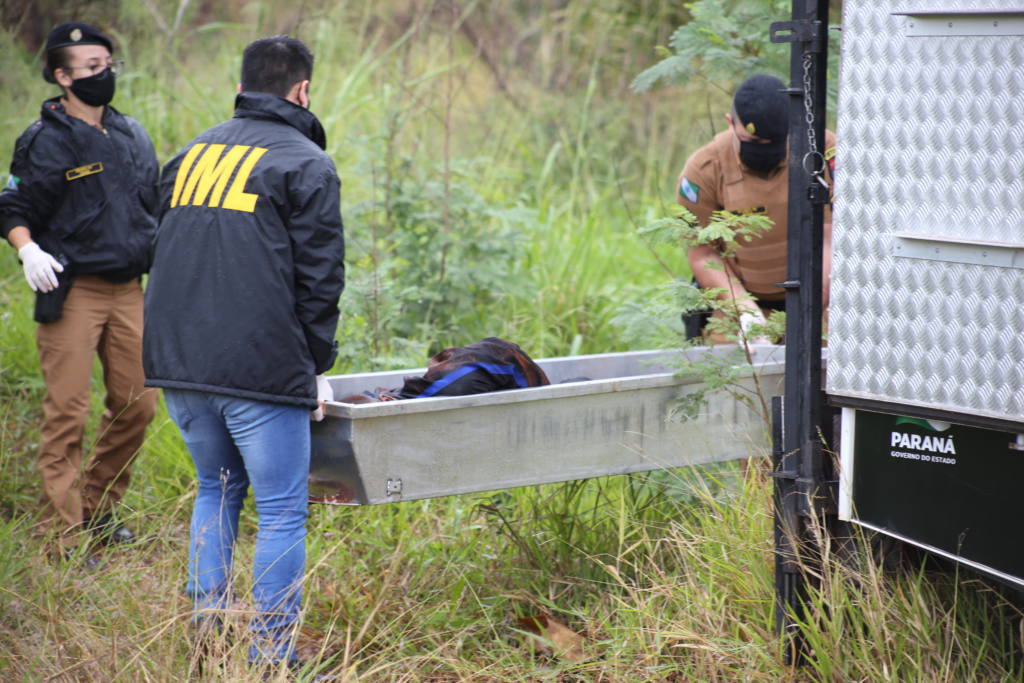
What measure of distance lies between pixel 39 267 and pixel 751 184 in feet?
9.62

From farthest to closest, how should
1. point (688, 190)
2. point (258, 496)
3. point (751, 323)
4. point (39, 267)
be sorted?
point (688, 190), point (39, 267), point (751, 323), point (258, 496)

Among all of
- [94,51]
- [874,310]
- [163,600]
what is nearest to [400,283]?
[94,51]

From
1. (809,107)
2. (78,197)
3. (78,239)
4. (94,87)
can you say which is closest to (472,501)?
(78,239)

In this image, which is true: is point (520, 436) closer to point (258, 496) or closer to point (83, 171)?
point (258, 496)

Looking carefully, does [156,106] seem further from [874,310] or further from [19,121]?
[874,310]

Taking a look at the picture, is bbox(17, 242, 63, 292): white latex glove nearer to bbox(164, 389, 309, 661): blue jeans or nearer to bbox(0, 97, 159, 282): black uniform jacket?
bbox(0, 97, 159, 282): black uniform jacket

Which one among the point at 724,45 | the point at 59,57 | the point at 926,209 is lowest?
the point at 926,209

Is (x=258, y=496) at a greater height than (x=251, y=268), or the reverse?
(x=251, y=268)

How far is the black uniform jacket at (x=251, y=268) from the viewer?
3.13m

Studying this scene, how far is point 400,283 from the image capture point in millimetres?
5973

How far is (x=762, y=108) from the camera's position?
4.21 meters

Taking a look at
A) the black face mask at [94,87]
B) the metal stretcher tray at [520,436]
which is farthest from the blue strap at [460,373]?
the black face mask at [94,87]

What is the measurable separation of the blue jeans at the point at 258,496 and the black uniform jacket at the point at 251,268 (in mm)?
92

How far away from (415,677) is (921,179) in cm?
199
